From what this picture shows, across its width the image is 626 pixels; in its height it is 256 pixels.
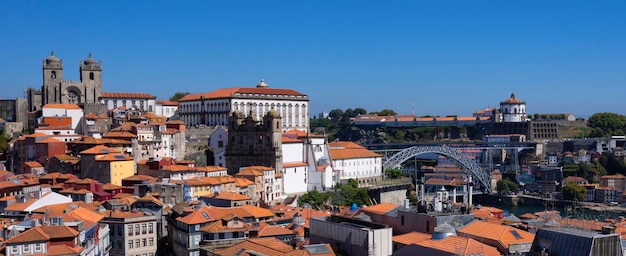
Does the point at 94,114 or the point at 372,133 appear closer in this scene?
the point at 94,114

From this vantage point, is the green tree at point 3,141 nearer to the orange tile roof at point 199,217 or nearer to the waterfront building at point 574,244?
the orange tile roof at point 199,217

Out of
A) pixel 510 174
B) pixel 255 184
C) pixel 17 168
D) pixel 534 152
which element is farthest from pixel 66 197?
pixel 534 152

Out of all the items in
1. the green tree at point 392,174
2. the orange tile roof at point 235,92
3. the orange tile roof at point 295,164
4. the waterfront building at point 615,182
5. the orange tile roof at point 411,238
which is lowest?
the waterfront building at point 615,182

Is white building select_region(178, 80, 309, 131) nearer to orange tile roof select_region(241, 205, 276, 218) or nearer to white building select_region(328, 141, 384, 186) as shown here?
white building select_region(328, 141, 384, 186)

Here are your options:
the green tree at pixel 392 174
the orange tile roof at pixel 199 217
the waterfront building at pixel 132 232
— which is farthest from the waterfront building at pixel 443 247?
the green tree at pixel 392 174

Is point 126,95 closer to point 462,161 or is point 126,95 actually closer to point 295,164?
point 295,164

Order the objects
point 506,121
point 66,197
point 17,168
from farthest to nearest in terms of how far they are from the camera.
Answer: point 506,121 → point 17,168 → point 66,197

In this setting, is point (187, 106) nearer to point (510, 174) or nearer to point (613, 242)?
point (510, 174)
